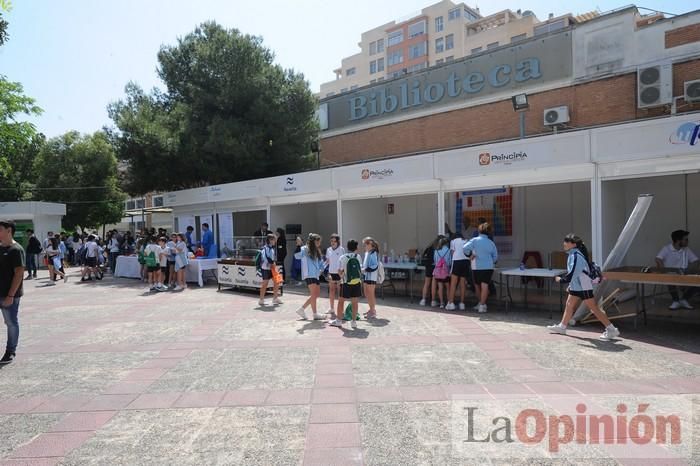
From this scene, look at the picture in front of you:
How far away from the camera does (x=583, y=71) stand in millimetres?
14320

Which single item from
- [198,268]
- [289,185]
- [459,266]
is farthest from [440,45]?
[459,266]

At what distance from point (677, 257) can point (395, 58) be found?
6550 cm

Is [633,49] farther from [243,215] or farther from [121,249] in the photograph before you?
[121,249]

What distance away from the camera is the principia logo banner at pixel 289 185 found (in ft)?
46.6

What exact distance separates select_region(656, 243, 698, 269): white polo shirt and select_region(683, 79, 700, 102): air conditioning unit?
500 centimetres

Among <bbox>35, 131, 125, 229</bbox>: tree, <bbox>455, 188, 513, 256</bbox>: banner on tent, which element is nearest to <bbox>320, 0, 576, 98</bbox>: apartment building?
<bbox>35, 131, 125, 229</bbox>: tree

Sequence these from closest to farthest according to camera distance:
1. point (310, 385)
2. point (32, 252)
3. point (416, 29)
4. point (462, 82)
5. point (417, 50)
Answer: point (310, 385) → point (462, 82) → point (32, 252) → point (417, 50) → point (416, 29)

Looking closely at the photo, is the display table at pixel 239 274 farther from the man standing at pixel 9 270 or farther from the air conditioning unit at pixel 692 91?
the air conditioning unit at pixel 692 91

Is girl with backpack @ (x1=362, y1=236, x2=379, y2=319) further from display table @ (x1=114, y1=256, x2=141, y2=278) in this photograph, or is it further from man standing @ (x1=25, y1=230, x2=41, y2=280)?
man standing @ (x1=25, y1=230, x2=41, y2=280)

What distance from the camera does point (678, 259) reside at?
8758mm

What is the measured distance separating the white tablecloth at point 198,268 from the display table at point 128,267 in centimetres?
370

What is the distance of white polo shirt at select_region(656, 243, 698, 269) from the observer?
28.6 feet

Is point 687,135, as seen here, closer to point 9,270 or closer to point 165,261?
point 9,270

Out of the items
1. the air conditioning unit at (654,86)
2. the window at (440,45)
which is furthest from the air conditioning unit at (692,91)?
the window at (440,45)
